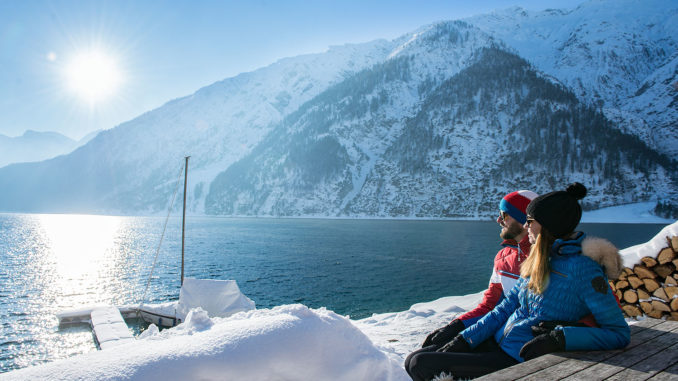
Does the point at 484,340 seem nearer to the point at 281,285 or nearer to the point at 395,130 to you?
the point at 281,285

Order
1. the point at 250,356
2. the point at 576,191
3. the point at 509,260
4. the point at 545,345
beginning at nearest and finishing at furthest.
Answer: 1. the point at 545,345
2. the point at 576,191
3. the point at 250,356
4. the point at 509,260

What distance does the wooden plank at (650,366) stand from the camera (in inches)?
89.7

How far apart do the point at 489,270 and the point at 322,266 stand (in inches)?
734

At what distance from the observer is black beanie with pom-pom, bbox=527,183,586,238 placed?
9.74 ft

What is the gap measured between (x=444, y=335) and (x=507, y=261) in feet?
4.36

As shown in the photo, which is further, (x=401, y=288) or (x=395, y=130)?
(x=395, y=130)

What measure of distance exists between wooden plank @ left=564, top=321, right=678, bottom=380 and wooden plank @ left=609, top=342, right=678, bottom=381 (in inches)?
1.3

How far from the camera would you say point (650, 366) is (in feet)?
8.04

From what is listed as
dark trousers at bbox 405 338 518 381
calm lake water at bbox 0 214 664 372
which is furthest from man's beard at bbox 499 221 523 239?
calm lake water at bbox 0 214 664 372

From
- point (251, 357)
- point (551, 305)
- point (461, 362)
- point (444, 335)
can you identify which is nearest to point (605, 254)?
point (551, 305)

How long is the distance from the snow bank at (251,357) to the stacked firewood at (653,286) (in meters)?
6.13

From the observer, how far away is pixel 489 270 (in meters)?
36.7

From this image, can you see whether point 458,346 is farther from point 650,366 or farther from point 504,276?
point 650,366

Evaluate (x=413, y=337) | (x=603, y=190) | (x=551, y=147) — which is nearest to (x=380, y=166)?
(x=551, y=147)
